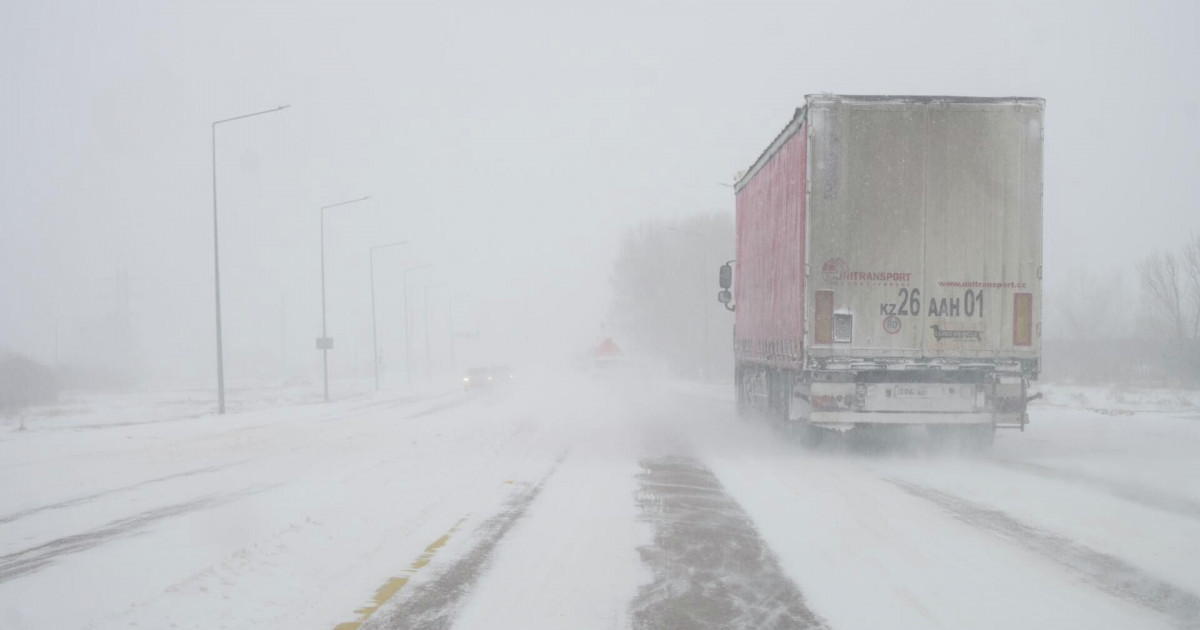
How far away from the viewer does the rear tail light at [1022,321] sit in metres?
11.9

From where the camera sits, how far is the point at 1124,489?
953 centimetres

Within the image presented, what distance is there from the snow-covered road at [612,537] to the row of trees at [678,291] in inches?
1646

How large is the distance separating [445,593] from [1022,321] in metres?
9.20

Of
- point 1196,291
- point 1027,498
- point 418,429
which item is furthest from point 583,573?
point 1196,291

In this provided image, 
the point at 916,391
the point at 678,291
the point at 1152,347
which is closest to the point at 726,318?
the point at 678,291

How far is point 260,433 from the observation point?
2027cm

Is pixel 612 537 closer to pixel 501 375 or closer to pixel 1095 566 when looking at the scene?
pixel 1095 566

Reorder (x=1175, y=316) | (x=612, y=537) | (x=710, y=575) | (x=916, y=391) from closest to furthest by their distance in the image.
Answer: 1. (x=710, y=575)
2. (x=612, y=537)
3. (x=916, y=391)
4. (x=1175, y=316)

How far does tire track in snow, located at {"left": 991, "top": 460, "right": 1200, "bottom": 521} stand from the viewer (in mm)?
8391

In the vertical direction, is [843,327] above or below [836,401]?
above

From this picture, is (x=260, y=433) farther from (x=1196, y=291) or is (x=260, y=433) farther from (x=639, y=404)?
(x=1196, y=291)

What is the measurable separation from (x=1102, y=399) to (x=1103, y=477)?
670 inches

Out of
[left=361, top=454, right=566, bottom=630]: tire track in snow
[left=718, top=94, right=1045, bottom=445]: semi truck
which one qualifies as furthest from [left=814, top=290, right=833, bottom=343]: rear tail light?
[left=361, top=454, right=566, bottom=630]: tire track in snow

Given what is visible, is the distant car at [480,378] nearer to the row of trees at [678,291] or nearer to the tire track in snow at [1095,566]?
the row of trees at [678,291]
